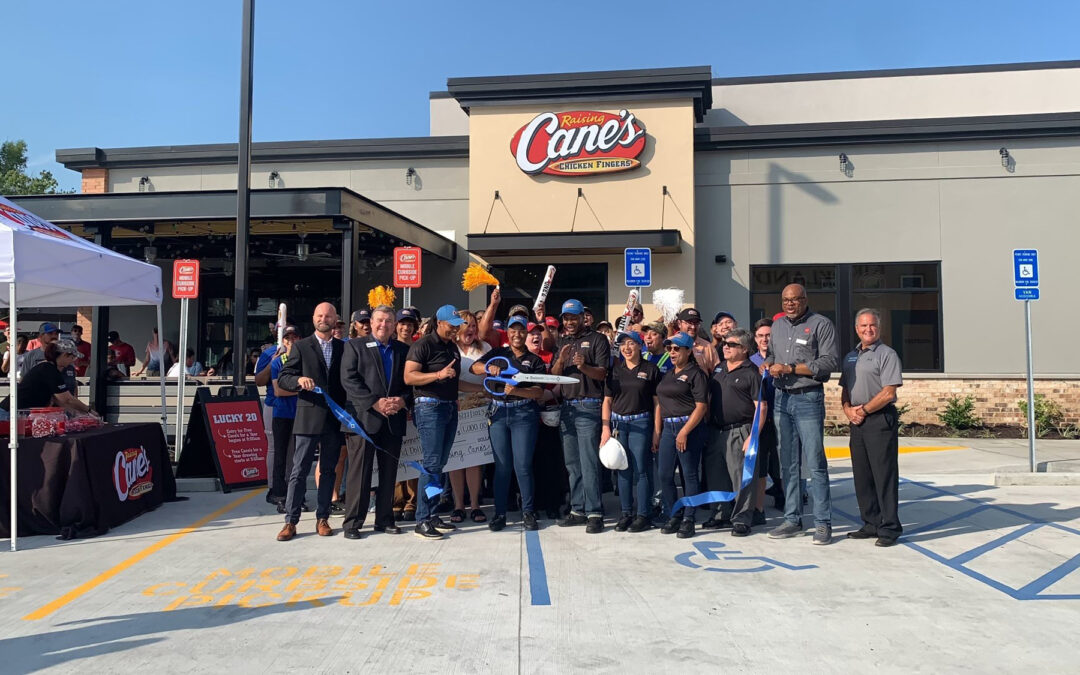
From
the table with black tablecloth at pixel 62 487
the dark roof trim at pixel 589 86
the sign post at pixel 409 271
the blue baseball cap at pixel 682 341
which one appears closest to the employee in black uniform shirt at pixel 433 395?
the blue baseball cap at pixel 682 341

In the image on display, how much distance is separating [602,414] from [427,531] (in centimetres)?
185

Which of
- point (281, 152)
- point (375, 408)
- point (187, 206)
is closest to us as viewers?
point (375, 408)

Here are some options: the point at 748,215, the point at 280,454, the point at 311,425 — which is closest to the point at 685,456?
the point at 311,425

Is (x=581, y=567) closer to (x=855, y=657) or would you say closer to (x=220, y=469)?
(x=855, y=657)

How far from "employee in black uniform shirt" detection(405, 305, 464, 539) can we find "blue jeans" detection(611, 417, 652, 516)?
1547 mm

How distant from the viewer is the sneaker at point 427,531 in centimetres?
701

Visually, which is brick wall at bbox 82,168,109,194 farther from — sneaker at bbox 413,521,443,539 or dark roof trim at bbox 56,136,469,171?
sneaker at bbox 413,521,443,539

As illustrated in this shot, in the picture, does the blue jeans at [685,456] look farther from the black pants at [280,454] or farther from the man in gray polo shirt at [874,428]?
the black pants at [280,454]

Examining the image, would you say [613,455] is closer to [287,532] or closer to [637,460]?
[637,460]

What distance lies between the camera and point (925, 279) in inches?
656

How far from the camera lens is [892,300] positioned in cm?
1672

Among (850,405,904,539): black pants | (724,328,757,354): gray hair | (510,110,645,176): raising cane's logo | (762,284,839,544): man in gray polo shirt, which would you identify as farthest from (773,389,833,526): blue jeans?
(510,110,645,176): raising cane's logo

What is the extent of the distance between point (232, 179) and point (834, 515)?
16.1 m

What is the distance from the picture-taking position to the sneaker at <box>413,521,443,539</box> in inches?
276
